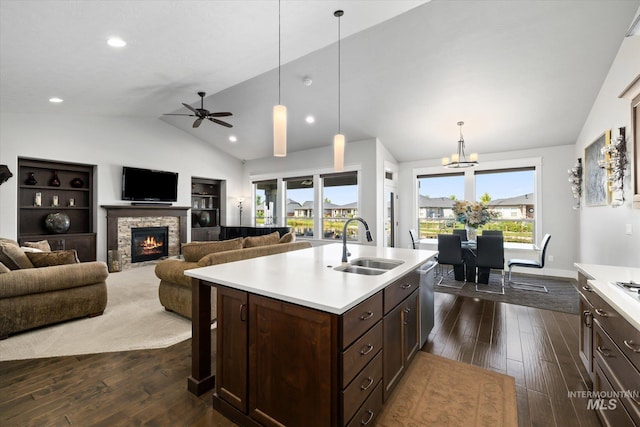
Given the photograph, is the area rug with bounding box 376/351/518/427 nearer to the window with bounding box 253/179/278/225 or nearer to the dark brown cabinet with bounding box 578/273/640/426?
the dark brown cabinet with bounding box 578/273/640/426

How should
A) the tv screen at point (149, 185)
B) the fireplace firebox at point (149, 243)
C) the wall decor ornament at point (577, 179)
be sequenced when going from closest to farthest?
the wall decor ornament at point (577, 179)
the tv screen at point (149, 185)
the fireplace firebox at point (149, 243)

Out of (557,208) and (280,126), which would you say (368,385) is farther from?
(557,208)

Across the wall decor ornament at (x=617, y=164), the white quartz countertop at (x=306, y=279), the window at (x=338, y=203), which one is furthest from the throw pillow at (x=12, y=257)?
the wall decor ornament at (x=617, y=164)

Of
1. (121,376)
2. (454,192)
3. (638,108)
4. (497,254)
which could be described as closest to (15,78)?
(121,376)

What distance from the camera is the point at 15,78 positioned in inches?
140

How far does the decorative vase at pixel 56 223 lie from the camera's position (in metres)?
5.50

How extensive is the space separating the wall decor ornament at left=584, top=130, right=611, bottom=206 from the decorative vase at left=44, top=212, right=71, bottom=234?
28.9 feet

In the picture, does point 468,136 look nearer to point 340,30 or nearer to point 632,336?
point 340,30

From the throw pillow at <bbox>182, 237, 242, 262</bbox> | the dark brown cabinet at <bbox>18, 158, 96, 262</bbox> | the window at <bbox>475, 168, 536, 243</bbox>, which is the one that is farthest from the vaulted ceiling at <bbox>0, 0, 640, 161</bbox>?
the throw pillow at <bbox>182, 237, 242, 262</bbox>

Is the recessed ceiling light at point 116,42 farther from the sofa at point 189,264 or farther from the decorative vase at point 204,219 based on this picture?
the decorative vase at point 204,219

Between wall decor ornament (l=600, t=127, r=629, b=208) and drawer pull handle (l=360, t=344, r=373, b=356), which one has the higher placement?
wall decor ornament (l=600, t=127, r=629, b=208)

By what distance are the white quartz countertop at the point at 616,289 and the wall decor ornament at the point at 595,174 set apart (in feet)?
6.73

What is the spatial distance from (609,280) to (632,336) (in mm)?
747

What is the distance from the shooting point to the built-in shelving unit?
326 inches
